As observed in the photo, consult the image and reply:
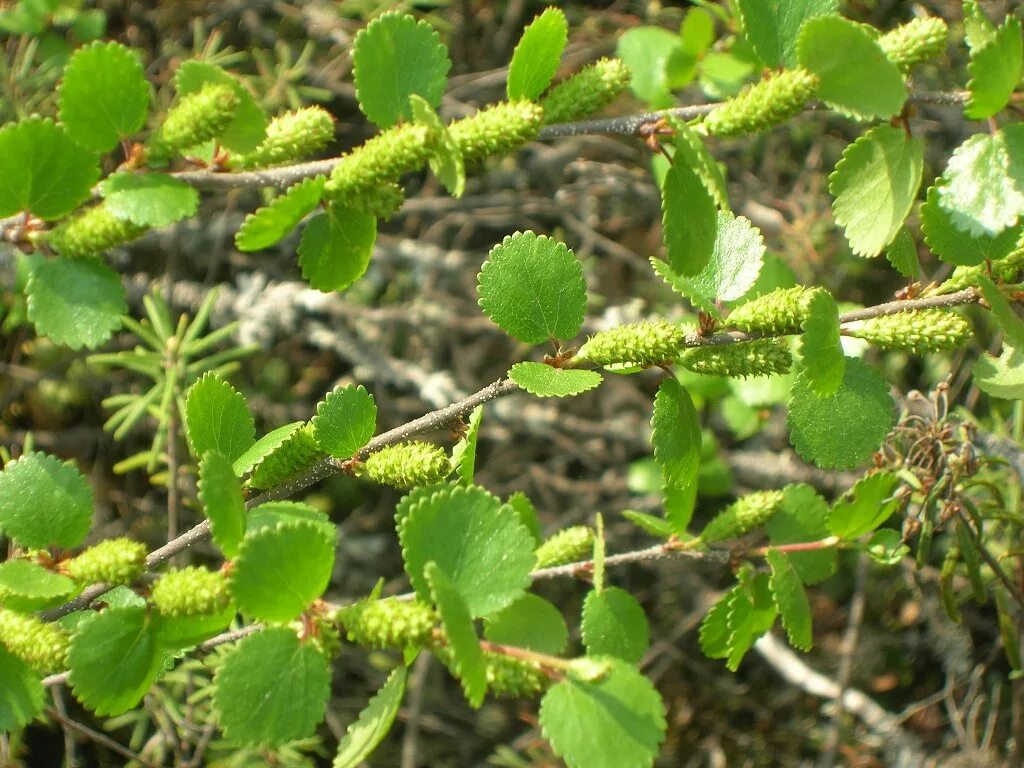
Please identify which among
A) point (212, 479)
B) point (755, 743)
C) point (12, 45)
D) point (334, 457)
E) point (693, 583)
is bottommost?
point (755, 743)

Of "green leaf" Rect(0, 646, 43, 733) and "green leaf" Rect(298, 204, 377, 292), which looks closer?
"green leaf" Rect(0, 646, 43, 733)

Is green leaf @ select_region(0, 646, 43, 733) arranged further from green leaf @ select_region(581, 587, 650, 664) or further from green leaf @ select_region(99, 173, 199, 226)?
green leaf @ select_region(581, 587, 650, 664)

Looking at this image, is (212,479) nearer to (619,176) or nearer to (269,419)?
(269,419)

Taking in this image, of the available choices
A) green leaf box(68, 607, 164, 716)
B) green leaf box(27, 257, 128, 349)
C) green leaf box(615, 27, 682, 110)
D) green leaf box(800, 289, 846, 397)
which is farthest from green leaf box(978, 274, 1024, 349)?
green leaf box(615, 27, 682, 110)

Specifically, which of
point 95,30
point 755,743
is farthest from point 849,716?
point 95,30

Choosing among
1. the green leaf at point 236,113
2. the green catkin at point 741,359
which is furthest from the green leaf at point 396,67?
the green catkin at point 741,359
